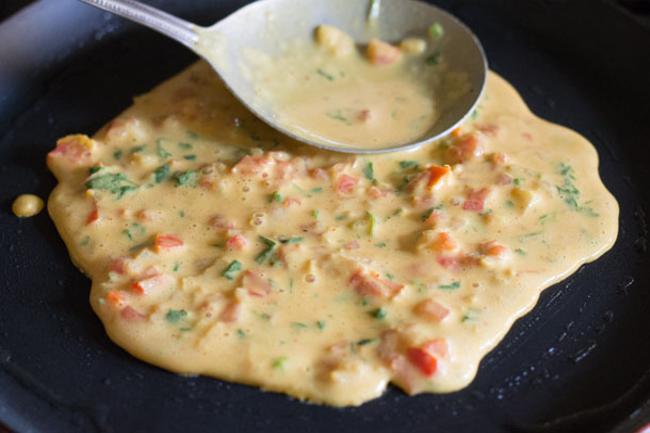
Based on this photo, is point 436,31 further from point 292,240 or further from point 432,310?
point 432,310

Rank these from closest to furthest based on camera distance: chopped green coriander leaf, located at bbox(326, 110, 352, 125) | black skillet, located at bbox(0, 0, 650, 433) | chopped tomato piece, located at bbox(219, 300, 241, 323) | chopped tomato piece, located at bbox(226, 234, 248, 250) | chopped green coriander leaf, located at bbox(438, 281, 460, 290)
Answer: black skillet, located at bbox(0, 0, 650, 433) < chopped tomato piece, located at bbox(219, 300, 241, 323) < chopped green coriander leaf, located at bbox(438, 281, 460, 290) < chopped tomato piece, located at bbox(226, 234, 248, 250) < chopped green coriander leaf, located at bbox(326, 110, 352, 125)

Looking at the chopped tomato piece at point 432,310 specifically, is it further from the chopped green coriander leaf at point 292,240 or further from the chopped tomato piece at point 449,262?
the chopped green coriander leaf at point 292,240

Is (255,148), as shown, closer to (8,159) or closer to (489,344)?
(8,159)

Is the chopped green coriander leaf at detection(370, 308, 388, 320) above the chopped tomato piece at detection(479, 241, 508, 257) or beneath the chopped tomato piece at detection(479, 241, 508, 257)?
beneath

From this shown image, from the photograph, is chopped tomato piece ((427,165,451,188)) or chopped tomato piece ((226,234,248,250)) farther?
chopped tomato piece ((427,165,451,188))

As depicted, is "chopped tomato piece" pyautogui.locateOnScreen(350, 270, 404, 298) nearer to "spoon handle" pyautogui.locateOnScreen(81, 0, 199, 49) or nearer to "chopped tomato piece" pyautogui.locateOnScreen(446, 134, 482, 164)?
"chopped tomato piece" pyautogui.locateOnScreen(446, 134, 482, 164)

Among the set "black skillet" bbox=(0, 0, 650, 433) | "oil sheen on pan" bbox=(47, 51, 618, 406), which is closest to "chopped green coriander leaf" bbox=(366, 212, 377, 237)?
"oil sheen on pan" bbox=(47, 51, 618, 406)

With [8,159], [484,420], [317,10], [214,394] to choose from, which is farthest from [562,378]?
[8,159]
